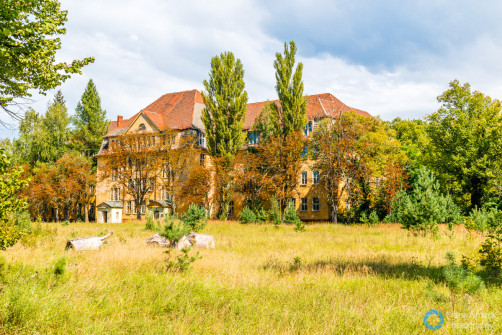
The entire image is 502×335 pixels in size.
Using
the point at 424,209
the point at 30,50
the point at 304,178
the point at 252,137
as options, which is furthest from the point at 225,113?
the point at 30,50

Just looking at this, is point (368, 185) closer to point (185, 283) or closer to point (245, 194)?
point (245, 194)

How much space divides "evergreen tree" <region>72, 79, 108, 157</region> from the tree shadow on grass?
173ft

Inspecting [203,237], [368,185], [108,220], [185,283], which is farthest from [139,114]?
[185,283]

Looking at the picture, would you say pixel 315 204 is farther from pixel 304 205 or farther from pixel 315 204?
pixel 304 205

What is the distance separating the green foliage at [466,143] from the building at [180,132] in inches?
431

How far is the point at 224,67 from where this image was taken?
1435 inches

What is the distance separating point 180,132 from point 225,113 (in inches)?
359

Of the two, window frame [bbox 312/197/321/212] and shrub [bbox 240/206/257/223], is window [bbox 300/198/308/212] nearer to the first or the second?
window frame [bbox 312/197/321/212]

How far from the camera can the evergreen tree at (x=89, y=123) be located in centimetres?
5466

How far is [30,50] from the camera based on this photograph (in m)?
8.38

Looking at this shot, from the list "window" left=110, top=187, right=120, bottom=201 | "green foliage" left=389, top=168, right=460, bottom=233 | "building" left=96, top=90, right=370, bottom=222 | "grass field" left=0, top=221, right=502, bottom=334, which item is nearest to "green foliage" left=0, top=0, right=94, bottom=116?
"grass field" left=0, top=221, right=502, bottom=334

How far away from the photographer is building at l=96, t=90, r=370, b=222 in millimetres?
39688

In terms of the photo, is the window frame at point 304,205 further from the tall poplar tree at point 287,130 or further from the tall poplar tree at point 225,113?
the tall poplar tree at point 225,113

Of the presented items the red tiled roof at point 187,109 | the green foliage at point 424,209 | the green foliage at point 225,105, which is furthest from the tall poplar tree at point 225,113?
the green foliage at point 424,209
